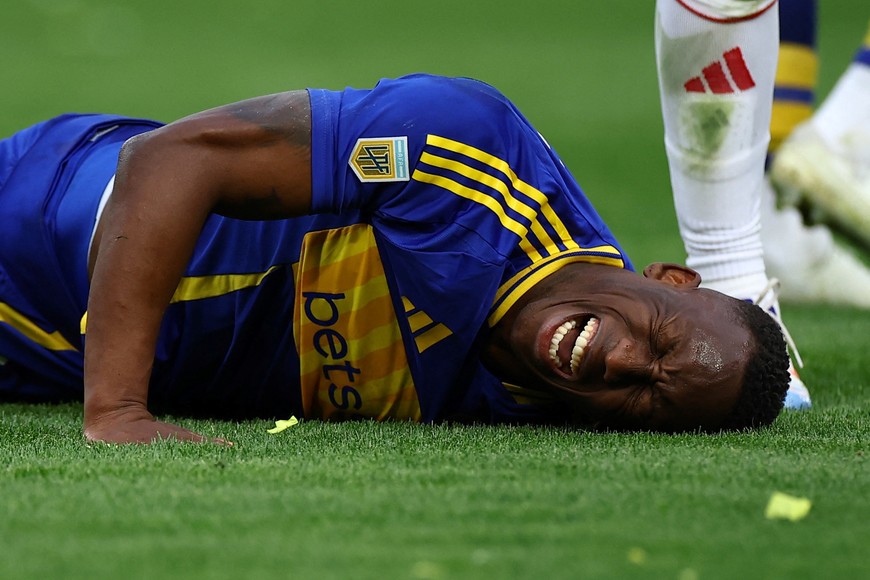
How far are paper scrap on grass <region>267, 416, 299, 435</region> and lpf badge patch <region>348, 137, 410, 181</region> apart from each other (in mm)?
423

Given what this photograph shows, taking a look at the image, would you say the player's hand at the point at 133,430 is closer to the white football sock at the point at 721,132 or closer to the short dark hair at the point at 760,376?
the short dark hair at the point at 760,376

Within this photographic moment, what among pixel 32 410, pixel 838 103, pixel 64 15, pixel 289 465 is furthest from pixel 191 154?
pixel 64 15

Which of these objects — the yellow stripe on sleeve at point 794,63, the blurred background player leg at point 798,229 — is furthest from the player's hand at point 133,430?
the yellow stripe on sleeve at point 794,63

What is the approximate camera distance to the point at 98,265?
2166 millimetres

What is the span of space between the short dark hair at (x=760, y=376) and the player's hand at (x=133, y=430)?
2.60 ft

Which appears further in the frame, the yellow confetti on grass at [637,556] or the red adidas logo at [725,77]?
the red adidas logo at [725,77]

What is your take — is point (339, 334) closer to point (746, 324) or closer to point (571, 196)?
point (571, 196)

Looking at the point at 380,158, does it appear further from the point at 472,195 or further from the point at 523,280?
the point at 523,280

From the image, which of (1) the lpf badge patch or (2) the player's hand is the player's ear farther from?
(2) the player's hand

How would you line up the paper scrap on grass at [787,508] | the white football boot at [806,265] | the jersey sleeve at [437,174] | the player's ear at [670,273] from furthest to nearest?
the white football boot at [806,265]
the player's ear at [670,273]
the jersey sleeve at [437,174]
the paper scrap on grass at [787,508]

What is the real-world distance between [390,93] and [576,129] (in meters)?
6.04

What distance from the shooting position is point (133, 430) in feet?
6.82

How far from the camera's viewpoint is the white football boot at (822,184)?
12.4 ft

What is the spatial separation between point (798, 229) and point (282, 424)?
8.32 feet
